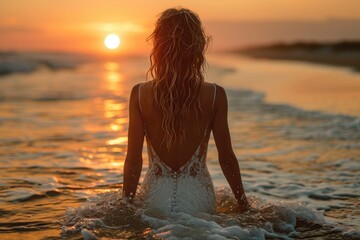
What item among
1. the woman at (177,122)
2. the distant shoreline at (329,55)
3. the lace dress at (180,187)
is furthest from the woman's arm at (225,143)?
the distant shoreline at (329,55)

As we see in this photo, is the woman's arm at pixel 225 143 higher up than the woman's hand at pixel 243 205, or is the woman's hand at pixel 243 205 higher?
the woman's arm at pixel 225 143

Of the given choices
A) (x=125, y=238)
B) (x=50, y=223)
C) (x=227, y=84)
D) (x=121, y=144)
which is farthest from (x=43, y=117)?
(x=227, y=84)

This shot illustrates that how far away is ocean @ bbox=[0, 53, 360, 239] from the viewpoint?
197 inches

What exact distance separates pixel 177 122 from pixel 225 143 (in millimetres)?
495

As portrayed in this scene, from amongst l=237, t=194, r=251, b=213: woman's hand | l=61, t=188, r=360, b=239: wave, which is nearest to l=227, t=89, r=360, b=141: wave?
l=61, t=188, r=360, b=239: wave

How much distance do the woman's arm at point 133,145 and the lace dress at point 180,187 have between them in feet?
0.38

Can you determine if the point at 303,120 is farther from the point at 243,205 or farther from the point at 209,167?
the point at 243,205

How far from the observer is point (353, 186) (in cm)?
693

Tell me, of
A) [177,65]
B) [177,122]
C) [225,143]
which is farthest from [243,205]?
[177,65]

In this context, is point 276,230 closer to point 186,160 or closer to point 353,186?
point 186,160

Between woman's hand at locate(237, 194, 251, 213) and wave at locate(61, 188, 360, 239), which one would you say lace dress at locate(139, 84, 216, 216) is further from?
woman's hand at locate(237, 194, 251, 213)

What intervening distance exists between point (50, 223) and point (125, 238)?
39.1 inches

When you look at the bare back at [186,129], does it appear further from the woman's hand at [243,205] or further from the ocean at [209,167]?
the woman's hand at [243,205]

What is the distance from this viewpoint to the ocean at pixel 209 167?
502 centimetres
